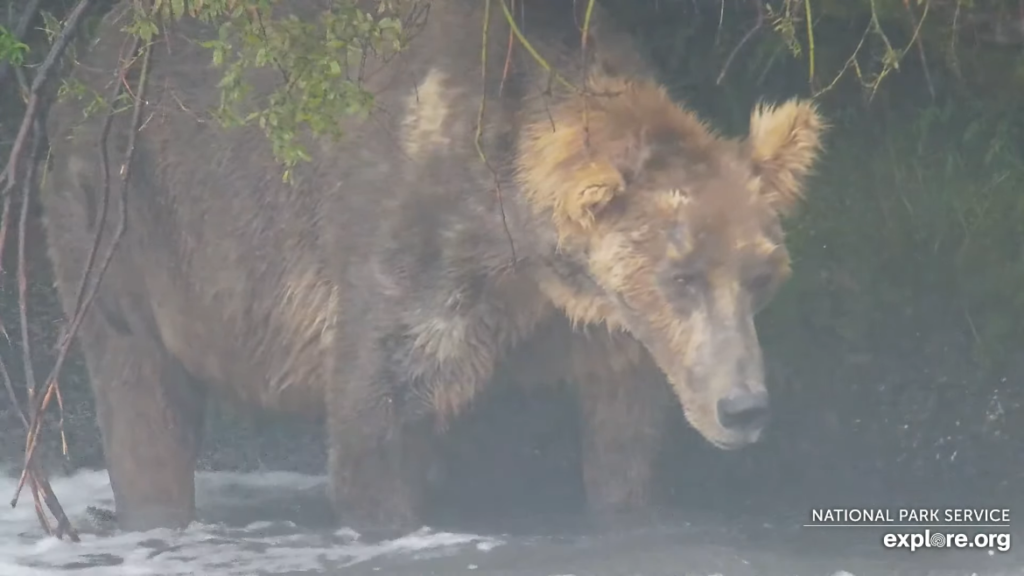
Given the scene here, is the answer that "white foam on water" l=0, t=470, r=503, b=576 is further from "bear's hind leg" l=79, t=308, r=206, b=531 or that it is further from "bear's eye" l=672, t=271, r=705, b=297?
"bear's eye" l=672, t=271, r=705, b=297

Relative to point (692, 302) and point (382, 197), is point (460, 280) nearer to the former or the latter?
point (382, 197)

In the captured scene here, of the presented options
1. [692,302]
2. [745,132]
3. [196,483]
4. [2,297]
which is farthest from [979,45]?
[2,297]

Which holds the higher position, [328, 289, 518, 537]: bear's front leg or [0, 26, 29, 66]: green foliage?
[0, 26, 29, 66]: green foliage

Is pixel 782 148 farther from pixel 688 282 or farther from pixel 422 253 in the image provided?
pixel 422 253

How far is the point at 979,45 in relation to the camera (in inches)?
190

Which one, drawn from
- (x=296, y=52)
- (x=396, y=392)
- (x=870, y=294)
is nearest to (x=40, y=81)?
(x=296, y=52)

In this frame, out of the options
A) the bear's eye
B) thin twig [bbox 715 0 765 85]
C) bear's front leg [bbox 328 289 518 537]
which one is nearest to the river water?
bear's front leg [bbox 328 289 518 537]

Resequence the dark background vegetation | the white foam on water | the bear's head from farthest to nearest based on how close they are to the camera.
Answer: the dark background vegetation
the white foam on water
the bear's head

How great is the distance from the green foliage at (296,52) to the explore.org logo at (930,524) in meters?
1.78

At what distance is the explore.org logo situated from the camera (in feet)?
14.6

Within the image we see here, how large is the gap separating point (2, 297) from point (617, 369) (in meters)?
2.09

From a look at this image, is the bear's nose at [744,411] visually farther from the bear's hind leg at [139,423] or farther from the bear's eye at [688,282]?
the bear's hind leg at [139,423]

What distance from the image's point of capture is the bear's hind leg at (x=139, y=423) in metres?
5.00

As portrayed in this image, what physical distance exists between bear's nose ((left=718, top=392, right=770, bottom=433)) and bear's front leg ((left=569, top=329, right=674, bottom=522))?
0.50 meters
